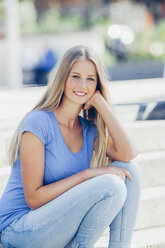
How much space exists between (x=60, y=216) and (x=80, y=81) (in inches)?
29.3

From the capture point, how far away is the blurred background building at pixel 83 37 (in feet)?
27.4

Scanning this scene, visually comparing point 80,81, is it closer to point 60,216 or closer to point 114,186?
point 114,186

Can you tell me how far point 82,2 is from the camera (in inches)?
696

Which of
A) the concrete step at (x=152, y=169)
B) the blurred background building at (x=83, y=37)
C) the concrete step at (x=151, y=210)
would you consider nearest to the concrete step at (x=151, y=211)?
the concrete step at (x=151, y=210)

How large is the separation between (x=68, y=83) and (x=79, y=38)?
320 inches

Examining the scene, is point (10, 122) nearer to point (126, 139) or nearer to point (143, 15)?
point (126, 139)

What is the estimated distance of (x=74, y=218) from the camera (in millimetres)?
1963

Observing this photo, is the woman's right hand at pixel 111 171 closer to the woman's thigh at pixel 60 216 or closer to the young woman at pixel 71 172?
the young woman at pixel 71 172

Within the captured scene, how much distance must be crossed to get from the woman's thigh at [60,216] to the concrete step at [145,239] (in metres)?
0.56

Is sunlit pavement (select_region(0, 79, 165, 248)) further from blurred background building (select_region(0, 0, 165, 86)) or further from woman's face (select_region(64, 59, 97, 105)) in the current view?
blurred background building (select_region(0, 0, 165, 86))

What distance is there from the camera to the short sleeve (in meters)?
2.03

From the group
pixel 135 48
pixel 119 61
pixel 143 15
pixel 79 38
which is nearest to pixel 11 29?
pixel 79 38

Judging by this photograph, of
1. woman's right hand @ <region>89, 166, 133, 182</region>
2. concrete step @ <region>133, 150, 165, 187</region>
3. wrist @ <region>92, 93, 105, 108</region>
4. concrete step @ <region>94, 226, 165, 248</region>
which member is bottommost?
concrete step @ <region>94, 226, 165, 248</region>

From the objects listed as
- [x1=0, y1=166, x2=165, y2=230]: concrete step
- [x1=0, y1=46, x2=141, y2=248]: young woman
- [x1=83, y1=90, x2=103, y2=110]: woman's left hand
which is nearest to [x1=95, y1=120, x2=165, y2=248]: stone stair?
[x1=0, y1=166, x2=165, y2=230]: concrete step
